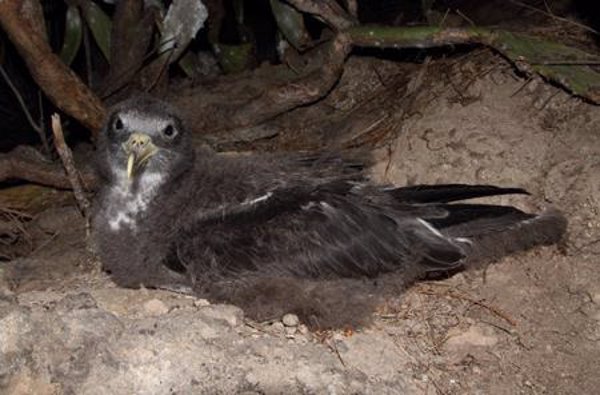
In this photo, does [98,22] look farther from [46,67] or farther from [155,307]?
[155,307]

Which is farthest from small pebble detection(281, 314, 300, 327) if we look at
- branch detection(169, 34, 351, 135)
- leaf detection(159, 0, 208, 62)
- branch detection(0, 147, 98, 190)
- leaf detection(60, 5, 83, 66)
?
leaf detection(60, 5, 83, 66)

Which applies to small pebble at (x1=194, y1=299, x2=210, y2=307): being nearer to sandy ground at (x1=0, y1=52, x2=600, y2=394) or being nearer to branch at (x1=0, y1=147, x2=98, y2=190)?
sandy ground at (x1=0, y1=52, x2=600, y2=394)

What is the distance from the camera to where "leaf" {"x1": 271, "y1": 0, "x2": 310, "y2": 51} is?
19.1ft

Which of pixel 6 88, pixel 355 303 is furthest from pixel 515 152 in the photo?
pixel 6 88

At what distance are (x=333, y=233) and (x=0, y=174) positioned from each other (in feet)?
8.01

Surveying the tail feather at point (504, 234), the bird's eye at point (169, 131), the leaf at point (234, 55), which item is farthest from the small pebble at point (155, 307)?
the leaf at point (234, 55)

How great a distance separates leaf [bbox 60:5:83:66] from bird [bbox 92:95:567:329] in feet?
5.96

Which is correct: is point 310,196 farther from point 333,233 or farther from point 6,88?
point 6,88

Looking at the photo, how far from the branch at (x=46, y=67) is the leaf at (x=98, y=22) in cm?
94

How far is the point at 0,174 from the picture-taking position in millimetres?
5090

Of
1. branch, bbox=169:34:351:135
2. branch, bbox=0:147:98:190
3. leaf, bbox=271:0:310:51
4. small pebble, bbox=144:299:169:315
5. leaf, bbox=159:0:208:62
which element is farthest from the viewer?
leaf, bbox=271:0:310:51

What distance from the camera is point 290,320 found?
12.5 feet

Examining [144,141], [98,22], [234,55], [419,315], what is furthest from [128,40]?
[419,315]

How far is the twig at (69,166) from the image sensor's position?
4688mm
